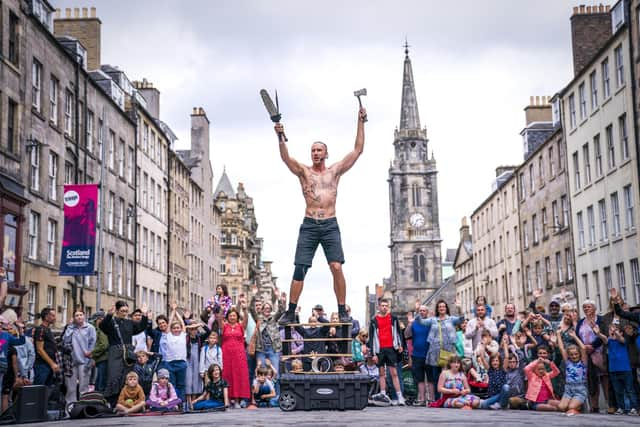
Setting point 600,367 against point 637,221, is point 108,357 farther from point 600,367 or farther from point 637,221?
point 637,221

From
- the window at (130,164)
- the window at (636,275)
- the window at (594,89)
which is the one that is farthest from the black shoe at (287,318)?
the window at (130,164)

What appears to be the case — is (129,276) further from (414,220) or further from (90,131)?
(414,220)

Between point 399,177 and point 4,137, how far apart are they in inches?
3822

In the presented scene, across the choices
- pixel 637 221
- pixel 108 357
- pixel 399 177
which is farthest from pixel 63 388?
pixel 399 177

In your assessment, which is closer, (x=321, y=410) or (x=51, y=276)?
(x=321, y=410)

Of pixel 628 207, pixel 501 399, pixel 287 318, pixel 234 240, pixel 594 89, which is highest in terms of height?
pixel 234 240

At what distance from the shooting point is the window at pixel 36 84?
30.1 m

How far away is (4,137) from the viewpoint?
2698cm

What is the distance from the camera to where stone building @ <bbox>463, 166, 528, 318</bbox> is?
185 ft

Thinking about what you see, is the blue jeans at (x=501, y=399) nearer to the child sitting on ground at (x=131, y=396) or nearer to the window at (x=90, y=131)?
the child sitting on ground at (x=131, y=396)

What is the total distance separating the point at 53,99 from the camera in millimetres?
32594

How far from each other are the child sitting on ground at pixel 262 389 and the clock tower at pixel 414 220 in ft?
347

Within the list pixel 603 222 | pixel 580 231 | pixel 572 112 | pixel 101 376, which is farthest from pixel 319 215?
pixel 572 112

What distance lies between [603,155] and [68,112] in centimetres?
2300
